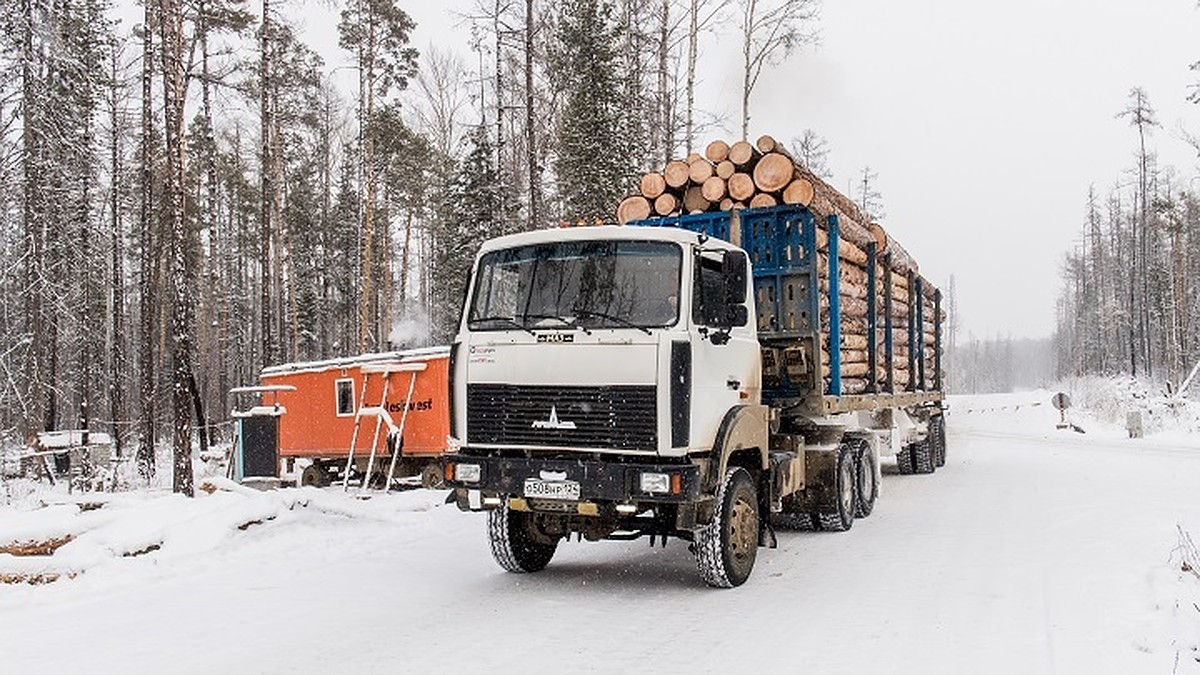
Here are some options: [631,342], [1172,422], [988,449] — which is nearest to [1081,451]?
[988,449]

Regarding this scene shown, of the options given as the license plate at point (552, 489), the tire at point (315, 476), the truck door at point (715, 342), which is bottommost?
the tire at point (315, 476)

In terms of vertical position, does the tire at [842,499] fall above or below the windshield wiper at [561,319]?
below

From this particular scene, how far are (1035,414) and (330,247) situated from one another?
3197 centimetres

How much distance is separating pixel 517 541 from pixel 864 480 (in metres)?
5.21

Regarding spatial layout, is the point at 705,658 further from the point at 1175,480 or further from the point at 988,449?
the point at 988,449

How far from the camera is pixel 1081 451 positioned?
66.4 ft

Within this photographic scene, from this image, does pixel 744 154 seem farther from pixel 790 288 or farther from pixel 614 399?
pixel 614 399

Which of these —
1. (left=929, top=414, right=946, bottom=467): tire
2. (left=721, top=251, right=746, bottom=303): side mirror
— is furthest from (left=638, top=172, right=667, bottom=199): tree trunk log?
(left=929, top=414, right=946, bottom=467): tire

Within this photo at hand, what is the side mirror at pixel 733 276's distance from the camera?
732 cm

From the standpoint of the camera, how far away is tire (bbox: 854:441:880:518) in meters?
11.1

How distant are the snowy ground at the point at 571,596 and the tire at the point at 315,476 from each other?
15.6 feet

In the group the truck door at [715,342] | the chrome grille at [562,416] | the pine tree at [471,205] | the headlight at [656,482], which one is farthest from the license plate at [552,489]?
the pine tree at [471,205]

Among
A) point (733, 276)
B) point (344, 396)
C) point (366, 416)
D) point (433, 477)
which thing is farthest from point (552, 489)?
point (344, 396)

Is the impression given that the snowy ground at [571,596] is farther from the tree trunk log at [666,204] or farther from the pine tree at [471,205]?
the pine tree at [471,205]
